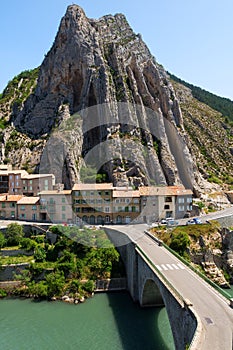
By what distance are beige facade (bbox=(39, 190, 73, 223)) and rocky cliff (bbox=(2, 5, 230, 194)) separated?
1051 centimetres

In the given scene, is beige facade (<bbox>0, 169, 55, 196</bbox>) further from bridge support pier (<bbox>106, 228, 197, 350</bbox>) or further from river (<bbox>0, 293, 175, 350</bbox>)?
river (<bbox>0, 293, 175, 350</bbox>)

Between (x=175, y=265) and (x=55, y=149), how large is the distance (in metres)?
44.4

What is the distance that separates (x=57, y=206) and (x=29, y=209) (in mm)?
5192

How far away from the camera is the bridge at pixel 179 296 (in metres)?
15.7

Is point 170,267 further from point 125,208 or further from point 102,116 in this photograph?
point 102,116

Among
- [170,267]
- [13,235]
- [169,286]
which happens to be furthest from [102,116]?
[169,286]

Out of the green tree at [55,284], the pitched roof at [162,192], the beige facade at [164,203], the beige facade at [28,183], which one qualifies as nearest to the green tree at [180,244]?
the beige facade at [164,203]

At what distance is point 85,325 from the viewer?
28359 millimetres

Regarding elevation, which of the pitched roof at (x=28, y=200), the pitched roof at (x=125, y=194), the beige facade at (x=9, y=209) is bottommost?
the beige facade at (x=9, y=209)

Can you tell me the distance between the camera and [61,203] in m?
50.3

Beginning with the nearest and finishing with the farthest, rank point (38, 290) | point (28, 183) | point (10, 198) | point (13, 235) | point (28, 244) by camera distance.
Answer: point (38, 290), point (28, 244), point (13, 235), point (10, 198), point (28, 183)

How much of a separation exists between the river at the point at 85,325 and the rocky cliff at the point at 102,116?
29.9 metres

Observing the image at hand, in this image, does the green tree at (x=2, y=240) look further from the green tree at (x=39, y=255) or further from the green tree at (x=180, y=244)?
the green tree at (x=180, y=244)

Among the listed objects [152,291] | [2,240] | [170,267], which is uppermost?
[170,267]
